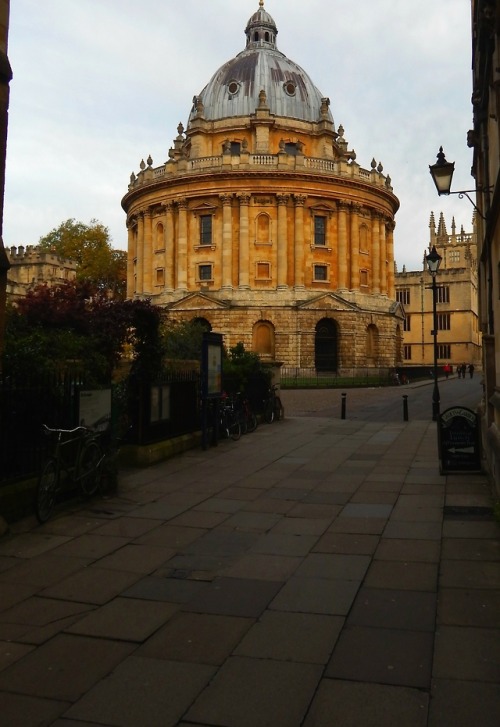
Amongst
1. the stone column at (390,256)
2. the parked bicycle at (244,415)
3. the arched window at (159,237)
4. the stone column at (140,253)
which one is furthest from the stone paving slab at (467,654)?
the stone column at (390,256)

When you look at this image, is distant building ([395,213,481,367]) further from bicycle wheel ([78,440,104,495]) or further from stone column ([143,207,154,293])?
bicycle wheel ([78,440,104,495])

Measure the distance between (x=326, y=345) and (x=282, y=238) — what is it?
888 cm

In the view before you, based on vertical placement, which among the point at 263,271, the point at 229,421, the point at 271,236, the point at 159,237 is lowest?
the point at 229,421

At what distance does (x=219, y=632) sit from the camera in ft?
14.6

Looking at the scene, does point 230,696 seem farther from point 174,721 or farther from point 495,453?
point 495,453

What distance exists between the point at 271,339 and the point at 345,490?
131 feet

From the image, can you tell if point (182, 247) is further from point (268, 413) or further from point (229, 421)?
point (229, 421)

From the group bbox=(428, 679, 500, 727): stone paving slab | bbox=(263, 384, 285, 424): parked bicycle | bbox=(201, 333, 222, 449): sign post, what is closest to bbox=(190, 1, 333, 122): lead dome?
bbox=(263, 384, 285, 424): parked bicycle

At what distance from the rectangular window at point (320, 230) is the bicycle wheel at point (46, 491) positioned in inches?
1804

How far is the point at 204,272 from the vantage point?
5172cm

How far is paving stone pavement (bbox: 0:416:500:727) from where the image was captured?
350cm

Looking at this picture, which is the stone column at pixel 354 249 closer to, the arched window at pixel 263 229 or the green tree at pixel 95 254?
the arched window at pixel 263 229

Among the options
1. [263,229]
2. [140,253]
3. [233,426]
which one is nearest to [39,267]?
[140,253]

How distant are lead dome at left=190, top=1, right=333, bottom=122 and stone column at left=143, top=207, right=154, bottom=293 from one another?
436 inches
